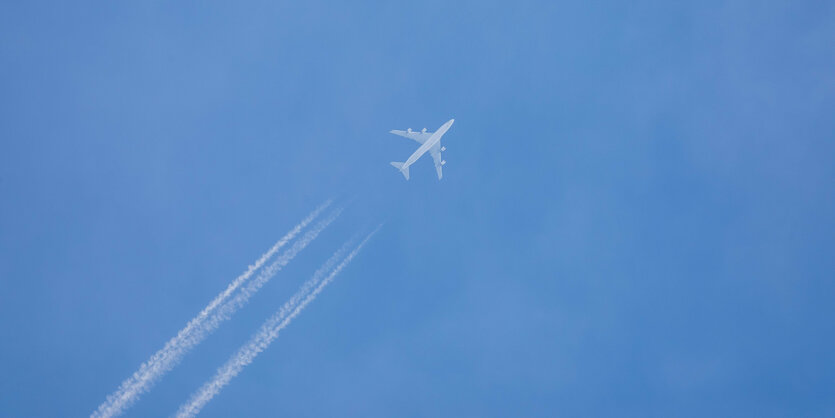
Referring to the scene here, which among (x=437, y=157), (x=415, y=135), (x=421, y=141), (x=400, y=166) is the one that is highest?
(x=437, y=157)

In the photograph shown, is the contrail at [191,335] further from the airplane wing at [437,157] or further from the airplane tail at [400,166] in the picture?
the airplane wing at [437,157]

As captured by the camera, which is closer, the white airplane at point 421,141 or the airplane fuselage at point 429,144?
the airplane fuselage at point 429,144

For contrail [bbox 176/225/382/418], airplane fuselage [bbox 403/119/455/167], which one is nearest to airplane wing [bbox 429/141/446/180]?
airplane fuselage [bbox 403/119/455/167]

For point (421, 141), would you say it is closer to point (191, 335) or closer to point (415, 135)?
point (415, 135)

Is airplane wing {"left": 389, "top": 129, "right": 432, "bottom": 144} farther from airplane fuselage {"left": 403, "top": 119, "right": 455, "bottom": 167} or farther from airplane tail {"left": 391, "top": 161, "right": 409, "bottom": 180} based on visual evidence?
airplane tail {"left": 391, "top": 161, "right": 409, "bottom": 180}

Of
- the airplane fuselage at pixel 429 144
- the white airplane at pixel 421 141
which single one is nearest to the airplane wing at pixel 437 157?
the white airplane at pixel 421 141

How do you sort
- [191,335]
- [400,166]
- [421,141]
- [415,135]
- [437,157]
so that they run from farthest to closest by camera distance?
[437,157] < [421,141] < [415,135] < [400,166] < [191,335]

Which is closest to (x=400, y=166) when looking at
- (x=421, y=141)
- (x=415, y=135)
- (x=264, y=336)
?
(x=415, y=135)
